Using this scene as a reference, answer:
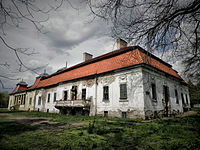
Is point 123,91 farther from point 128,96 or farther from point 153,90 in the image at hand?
point 153,90

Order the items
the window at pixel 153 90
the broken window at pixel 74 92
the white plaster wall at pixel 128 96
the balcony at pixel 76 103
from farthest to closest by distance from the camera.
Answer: the broken window at pixel 74 92, the balcony at pixel 76 103, the window at pixel 153 90, the white plaster wall at pixel 128 96

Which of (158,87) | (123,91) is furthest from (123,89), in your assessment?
(158,87)

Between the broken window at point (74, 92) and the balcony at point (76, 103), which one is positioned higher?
the broken window at point (74, 92)

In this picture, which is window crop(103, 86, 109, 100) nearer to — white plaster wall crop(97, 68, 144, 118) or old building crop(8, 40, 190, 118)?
old building crop(8, 40, 190, 118)

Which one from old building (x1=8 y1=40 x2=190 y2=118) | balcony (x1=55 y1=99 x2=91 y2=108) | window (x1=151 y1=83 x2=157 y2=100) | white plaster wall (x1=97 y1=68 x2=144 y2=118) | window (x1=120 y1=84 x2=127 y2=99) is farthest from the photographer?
balcony (x1=55 y1=99 x2=91 y2=108)

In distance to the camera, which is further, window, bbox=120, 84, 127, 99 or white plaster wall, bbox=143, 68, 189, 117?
window, bbox=120, 84, 127, 99

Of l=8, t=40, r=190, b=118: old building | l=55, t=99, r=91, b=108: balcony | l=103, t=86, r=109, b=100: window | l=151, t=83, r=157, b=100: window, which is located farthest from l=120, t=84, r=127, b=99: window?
l=55, t=99, r=91, b=108: balcony

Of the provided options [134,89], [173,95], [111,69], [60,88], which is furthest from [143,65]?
[60,88]

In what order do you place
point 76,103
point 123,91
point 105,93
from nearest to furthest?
1. point 123,91
2. point 105,93
3. point 76,103

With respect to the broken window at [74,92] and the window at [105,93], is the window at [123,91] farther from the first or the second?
the broken window at [74,92]

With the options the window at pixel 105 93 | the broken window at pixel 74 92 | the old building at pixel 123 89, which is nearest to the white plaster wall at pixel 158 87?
the old building at pixel 123 89

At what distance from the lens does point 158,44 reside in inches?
185

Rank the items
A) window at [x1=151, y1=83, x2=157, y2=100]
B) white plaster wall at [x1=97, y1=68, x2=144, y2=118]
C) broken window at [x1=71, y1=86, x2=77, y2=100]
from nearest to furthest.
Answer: white plaster wall at [x1=97, y1=68, x2=144, y2=118] < window at [x1=151, y1=83, x2=157, y2=100] < broken window at [x1=71, y1=86, x2=77, y2=100]

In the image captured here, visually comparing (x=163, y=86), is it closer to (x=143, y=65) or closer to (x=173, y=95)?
(x=173, y=95)
